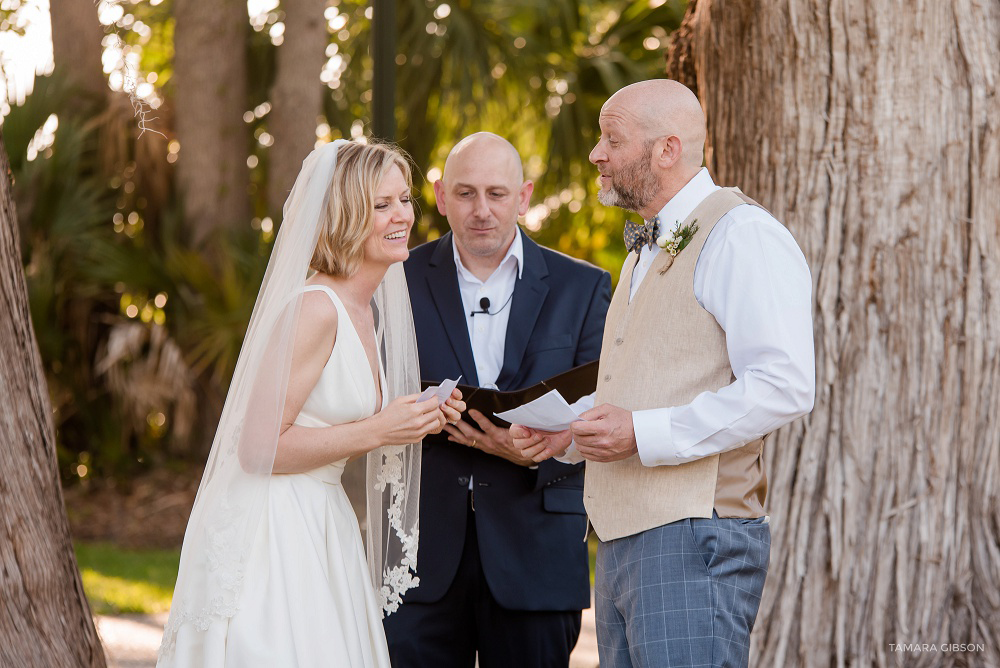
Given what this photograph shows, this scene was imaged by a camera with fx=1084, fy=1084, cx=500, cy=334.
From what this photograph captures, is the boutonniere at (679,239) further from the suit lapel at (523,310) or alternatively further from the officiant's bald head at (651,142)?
the suit lapel at (523,310)

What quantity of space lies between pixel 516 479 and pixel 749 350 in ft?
4.12

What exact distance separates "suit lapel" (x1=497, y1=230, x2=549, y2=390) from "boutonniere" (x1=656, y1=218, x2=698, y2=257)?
960mm

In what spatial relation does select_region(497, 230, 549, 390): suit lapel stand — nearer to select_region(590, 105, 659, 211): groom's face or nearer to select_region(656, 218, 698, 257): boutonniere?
select_region(590, 105, 659, 211): groom's face

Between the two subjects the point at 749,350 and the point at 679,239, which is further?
the point at 679,239

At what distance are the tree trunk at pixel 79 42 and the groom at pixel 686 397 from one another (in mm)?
7808

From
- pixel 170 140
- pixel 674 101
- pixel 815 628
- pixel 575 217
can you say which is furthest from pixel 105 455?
pixel 674 101

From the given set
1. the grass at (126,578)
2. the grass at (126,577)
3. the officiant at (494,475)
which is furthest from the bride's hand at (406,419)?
the grass at (126,577)

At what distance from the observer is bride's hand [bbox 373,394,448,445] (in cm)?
300

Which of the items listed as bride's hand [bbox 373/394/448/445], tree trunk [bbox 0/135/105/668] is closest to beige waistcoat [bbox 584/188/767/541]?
bride's hand [bbox 373/394/448/445]

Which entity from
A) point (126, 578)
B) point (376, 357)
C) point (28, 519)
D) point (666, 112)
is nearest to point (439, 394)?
point (376, 357)

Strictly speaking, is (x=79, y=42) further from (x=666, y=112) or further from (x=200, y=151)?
(x=666, y=112)

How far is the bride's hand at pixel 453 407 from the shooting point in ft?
10.4

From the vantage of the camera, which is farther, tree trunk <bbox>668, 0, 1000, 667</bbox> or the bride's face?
tree trunk <bbox>668, 0, 1000, 667</bbox>

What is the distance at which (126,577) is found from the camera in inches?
298
